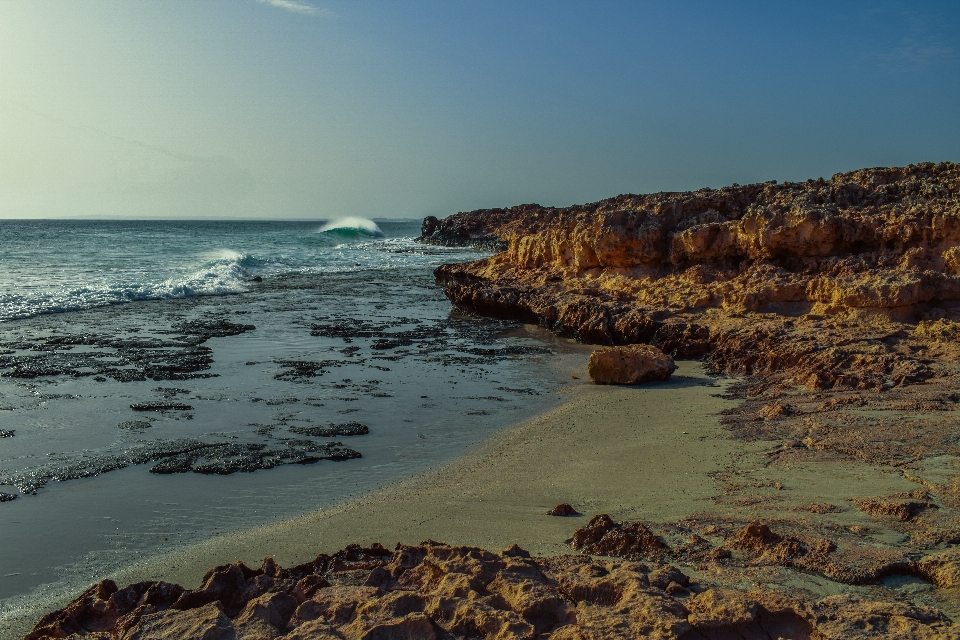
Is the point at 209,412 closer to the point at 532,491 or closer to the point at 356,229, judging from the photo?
the point at 532,491

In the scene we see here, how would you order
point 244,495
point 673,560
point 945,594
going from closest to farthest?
point 945,594 < point 673,560 < point 244,495

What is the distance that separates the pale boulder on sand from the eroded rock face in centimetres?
497

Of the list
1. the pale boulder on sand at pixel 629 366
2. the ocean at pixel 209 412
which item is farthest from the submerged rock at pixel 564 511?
the pale boulder on sand at pixel 629 366

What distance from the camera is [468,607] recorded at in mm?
2932

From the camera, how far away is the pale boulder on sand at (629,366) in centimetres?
823

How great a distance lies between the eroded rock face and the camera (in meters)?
2.76

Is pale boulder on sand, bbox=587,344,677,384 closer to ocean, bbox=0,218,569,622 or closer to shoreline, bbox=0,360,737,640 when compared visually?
ocean, bbox=0,218,569,622

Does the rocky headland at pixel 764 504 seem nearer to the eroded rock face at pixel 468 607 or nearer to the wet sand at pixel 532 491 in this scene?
the eroded rock face at pixel 468 607

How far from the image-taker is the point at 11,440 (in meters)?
6.15

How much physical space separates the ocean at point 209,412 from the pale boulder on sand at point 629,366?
0.59 meters

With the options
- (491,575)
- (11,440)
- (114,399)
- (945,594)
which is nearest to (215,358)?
(114,399)

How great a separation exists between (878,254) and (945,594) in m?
7.76

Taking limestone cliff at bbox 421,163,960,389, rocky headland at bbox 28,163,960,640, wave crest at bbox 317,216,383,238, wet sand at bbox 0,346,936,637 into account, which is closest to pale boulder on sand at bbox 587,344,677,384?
rocky headland at bbox 28,163,960,640

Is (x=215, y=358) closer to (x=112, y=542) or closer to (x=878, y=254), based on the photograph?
(x=112, y=542)
